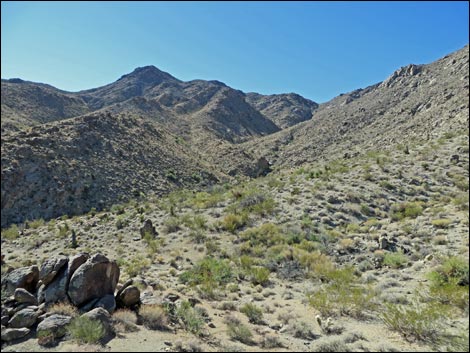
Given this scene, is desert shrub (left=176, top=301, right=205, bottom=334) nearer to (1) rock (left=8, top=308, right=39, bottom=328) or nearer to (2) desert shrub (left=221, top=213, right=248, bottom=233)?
(1) rock (left=8, top=308, right=39, bottom=328)

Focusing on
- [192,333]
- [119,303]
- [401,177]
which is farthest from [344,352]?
[401,177]

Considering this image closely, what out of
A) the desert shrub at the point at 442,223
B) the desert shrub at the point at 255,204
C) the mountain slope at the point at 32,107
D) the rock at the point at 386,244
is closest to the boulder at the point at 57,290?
the rock at the point at 386,244

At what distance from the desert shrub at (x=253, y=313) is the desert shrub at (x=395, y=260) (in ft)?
17.9

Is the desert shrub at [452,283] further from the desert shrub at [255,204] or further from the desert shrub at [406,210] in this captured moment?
the desert shrub at [255,204]

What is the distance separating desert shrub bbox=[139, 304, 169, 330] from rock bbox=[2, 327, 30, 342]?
98.1 inches

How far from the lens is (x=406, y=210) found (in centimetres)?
1628

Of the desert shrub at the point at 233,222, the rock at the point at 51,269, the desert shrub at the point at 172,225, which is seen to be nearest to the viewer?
the rock at the point at 51,269

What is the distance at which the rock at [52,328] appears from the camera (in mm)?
6832

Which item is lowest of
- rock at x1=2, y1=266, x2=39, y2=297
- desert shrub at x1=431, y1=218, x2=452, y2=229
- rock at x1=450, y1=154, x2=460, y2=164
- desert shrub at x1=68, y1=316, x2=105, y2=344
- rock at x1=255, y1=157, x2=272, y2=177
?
desert shrub at x1=68, y1=316, x2=105, y2=344

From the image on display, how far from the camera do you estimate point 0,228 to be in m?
24.1

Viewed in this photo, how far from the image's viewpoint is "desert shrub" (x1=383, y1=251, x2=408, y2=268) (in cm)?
1196

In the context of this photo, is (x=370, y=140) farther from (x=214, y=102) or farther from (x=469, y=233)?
(x=214, y=102)

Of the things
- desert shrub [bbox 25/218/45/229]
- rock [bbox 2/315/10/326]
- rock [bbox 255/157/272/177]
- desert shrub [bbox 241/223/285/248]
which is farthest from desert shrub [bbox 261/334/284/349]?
rock [bbox 255/157/272/177]

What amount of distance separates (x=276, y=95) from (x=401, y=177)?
113044mm
